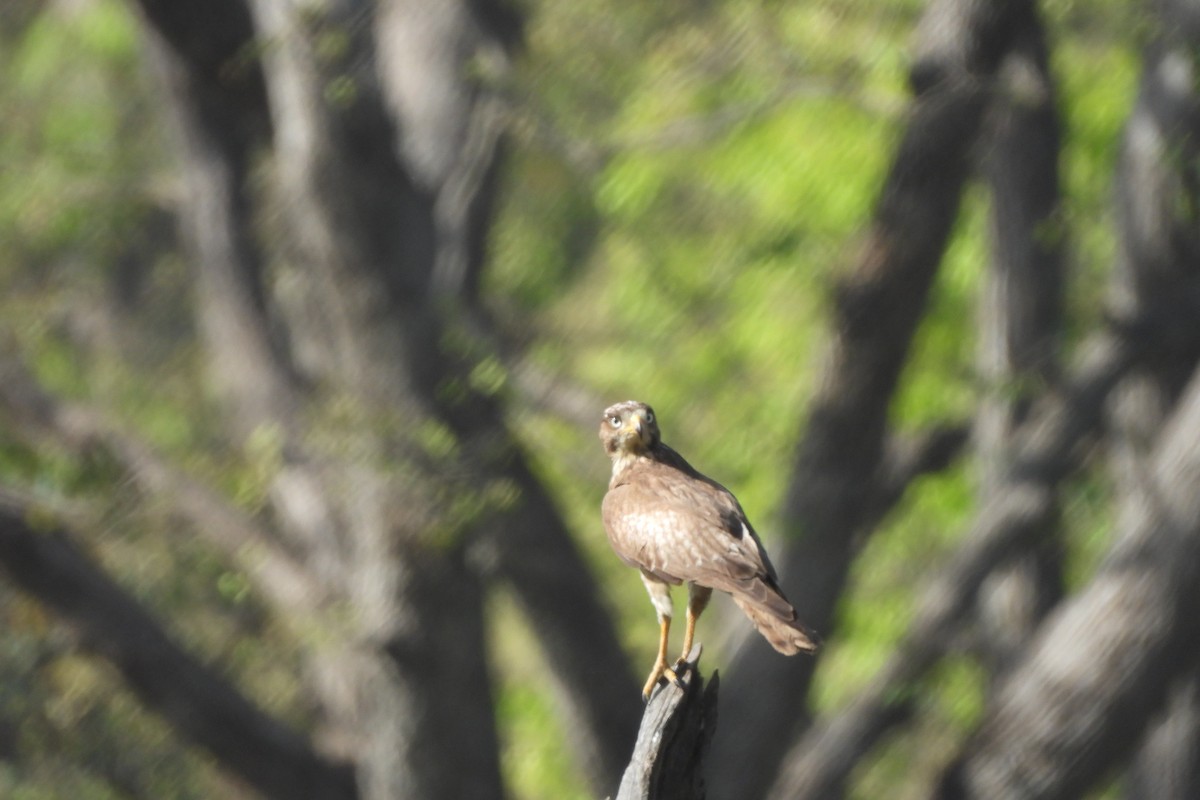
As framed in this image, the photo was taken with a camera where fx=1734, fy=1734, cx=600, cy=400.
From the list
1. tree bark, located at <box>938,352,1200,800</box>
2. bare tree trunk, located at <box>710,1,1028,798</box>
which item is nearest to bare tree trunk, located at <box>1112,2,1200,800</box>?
tree bark, located at <box>938,352,1200,800</box>

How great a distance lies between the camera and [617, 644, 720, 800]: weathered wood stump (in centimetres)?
395

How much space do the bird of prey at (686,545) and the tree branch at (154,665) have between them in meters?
3.51

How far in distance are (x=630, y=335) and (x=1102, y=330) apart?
8.88 ft

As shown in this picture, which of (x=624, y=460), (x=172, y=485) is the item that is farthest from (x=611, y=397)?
(x=624, y=460)

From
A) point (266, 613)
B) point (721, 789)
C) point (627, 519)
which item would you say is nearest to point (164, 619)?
point (266, 613)

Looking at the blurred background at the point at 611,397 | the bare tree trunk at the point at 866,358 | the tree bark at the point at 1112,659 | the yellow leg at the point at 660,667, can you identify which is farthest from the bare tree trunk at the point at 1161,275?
the yellow leg at the point at 660,667

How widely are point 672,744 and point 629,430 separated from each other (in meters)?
1.27

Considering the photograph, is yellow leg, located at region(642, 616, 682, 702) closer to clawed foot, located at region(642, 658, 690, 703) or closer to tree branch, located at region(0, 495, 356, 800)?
clawed foot, located at region(642, 658, 690, 703)

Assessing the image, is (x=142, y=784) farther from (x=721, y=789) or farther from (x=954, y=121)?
(x=954, y=121)

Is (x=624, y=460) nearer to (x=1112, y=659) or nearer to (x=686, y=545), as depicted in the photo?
(x=686, y=545)

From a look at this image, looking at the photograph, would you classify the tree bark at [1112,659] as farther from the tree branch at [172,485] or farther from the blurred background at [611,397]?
the tree branch at [172,485]

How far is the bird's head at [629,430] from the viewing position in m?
5.03

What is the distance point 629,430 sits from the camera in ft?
16.5

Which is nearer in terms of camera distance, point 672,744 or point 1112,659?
point 672,744
